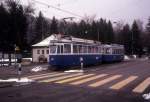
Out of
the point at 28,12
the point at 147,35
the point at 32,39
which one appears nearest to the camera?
the point at 28,12

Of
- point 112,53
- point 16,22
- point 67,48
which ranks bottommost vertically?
point 112,53

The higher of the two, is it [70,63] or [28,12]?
[28,12]

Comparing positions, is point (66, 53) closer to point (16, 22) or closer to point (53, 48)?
point (53, 48)

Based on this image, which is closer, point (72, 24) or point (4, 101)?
point (4, 101)

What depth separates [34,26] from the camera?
96.4m

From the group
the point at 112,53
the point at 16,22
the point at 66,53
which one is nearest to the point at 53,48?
the point at 66,53

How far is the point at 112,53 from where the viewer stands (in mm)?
47312

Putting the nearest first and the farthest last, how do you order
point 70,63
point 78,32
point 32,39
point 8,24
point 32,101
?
point 32,101, point 70,63, point 8,24, point 32,39, point 78,32

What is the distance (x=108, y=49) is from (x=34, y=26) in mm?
54375

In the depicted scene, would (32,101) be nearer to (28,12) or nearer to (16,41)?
(16,41)

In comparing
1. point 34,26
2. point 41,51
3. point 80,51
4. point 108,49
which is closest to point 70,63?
point 80,51

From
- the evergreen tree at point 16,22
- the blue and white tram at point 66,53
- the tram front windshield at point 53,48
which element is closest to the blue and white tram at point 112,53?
the blue and white tram at point 66,53

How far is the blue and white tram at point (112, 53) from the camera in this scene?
44119mm

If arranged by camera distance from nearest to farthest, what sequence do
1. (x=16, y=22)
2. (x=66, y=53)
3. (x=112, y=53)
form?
1. (x=66, y=53)
2. (x=112, y=53)
3. (x=16, y=22)
